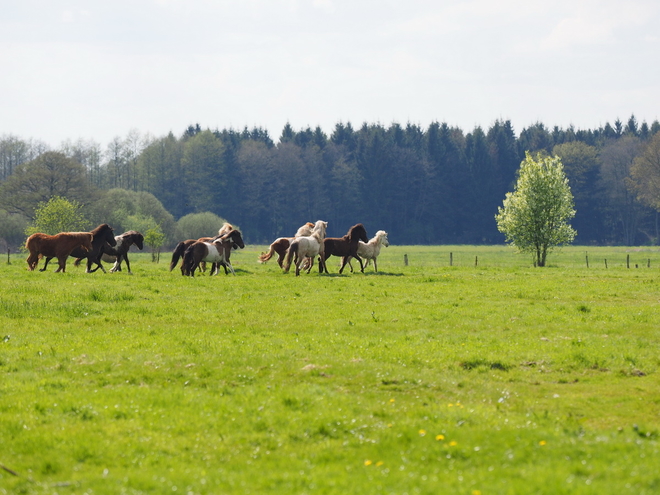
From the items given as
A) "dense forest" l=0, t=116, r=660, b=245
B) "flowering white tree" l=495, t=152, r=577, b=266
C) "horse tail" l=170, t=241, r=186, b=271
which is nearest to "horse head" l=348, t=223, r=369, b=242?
"horse tail" l=170, t=241, r=186, b=271

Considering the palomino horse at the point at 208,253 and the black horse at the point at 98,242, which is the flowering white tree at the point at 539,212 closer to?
the palomino horse at the point at 208,253

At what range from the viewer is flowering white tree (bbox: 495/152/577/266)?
185 feet

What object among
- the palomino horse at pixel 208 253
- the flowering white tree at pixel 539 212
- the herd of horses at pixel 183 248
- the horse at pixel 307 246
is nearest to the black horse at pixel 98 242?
the herd of horses at pixel 183 248

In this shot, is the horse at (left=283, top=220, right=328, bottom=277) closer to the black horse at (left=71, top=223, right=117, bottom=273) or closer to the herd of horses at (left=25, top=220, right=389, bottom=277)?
the herd of horses at (left=25, top=220, right=389, bottom=277)

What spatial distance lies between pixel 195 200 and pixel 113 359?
417 ft

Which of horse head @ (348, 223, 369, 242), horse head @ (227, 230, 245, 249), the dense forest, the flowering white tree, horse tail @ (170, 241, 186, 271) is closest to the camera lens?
horse tail @ (170, 241, 186, 271)

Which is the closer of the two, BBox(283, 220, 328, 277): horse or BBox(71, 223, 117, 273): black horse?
BBox(71, 223, 117, 273): black horse

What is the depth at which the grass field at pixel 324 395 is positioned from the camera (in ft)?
27.9

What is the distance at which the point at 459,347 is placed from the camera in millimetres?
16656

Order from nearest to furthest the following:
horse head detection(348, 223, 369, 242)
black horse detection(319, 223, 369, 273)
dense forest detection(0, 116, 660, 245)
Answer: black horse detection(319, 223, 369, 273)
horse head detection(348, 223, 369, 242)
dense forest detection(0, 116, 660, 245)

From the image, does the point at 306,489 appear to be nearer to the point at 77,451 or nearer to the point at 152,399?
the point at 77,451

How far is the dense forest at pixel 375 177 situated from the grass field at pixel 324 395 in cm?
11593

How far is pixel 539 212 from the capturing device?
185 feet

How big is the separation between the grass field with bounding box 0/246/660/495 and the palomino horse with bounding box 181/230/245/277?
27.5 ft
